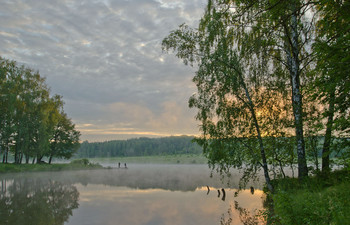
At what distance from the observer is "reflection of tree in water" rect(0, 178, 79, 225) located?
13.6m

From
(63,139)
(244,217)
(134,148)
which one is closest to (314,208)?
(244,217)

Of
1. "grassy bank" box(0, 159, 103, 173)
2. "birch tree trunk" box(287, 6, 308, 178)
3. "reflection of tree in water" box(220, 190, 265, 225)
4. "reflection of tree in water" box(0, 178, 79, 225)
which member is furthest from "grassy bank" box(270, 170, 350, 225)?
A: "grassy bank" box(0, 159, 103, 173)

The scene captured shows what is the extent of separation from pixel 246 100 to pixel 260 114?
43.5 inches

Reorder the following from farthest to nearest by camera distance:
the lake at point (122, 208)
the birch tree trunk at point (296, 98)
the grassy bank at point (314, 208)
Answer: the lake at point (122, 208) < the birch tree trunk at point (296, 98) < the grassy bank at point (314, 208)

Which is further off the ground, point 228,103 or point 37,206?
point 228,103

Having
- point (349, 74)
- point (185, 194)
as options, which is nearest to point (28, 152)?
point (185, 194)

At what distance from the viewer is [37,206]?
17.2 meters

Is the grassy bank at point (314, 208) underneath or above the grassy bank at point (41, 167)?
above

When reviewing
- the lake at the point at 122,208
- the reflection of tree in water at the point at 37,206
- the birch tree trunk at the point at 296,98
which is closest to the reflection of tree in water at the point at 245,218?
the lake at the point at 122,208

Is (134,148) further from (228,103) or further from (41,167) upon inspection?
(228,103)

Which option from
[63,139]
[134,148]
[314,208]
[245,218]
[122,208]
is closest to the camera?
[314,208]

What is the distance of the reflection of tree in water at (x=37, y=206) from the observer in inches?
536

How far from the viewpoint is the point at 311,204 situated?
7730 millimetres

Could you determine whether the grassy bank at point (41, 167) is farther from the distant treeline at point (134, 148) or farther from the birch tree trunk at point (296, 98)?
the distant treeline at point (134, 148)
